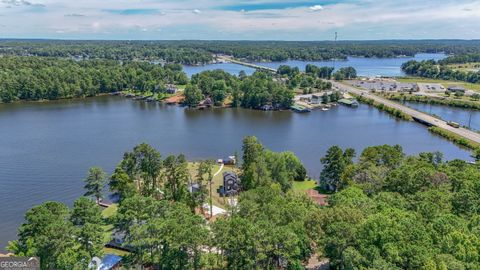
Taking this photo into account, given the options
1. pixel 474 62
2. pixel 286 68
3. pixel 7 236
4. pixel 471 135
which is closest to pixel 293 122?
pixel 471 135

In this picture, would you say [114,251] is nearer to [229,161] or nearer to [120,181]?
[120,181]

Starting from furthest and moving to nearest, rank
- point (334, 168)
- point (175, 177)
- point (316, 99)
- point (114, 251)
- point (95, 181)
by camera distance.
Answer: point (316, 99) → point (334, 168) → point (95, 181) → point (175, 177) → point (114, 251)

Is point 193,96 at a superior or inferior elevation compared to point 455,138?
superior

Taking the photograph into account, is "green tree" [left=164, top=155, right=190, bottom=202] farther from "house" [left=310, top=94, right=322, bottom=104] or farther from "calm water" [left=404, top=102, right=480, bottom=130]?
"house" [left=310, top=94, right=322, bottom=104]

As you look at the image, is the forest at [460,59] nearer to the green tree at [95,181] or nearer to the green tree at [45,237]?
the green tree at [95,181]

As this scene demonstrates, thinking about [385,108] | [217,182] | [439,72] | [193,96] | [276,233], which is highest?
[439,72]

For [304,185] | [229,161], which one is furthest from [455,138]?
[229,161]

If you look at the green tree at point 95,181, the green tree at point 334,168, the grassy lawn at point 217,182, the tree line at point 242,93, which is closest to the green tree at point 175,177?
the grassy lawn at point 217,182
